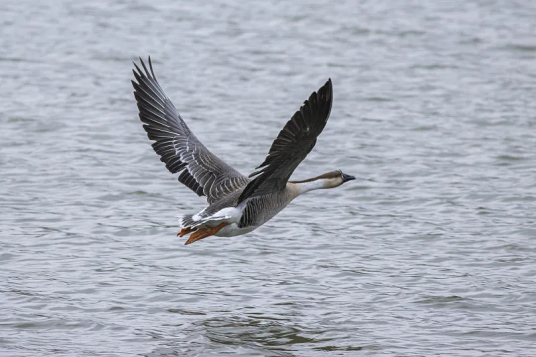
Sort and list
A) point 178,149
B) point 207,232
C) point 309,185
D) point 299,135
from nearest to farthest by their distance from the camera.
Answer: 1. point 299,135
2. point 207,232
3. point 309,185
4. point 178,149

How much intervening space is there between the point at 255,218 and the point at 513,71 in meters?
9.86

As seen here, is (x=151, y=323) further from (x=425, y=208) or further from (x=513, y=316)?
(x=425, y=208)

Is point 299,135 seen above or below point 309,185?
above

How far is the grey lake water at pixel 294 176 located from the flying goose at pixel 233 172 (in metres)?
0.70

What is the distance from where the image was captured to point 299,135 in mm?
7121

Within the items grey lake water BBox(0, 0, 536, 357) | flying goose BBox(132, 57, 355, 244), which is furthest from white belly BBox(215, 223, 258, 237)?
grey lake water BBox(0, 0, 536, 357)

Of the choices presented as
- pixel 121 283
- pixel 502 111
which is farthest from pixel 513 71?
pixel 121 283

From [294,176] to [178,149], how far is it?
2.97 metres

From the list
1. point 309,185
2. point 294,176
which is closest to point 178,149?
point 309,185

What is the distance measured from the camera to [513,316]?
8.23m

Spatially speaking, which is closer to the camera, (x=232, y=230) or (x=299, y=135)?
(x=299, y=135)

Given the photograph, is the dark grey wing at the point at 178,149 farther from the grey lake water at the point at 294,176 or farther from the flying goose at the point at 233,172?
the grey lake water at the point at 294,176

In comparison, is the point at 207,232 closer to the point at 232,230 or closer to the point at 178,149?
the point at 232,230

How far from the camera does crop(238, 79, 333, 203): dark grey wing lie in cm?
686
